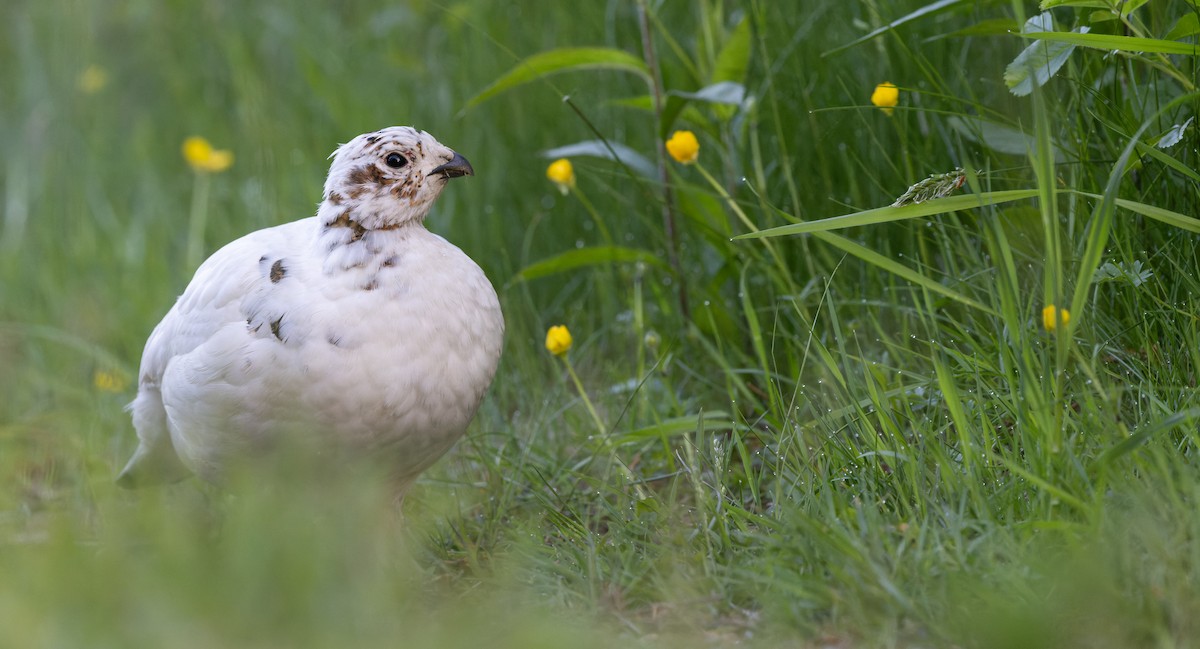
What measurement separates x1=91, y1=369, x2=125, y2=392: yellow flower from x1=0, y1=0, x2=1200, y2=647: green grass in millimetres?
32

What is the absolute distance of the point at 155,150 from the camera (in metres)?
6.36

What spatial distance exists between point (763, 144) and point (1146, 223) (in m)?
1.41

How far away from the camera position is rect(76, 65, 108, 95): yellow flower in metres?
6.61

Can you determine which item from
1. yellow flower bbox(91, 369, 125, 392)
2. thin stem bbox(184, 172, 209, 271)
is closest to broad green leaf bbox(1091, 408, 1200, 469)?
yellow flower bbox(91, 369, 125, 392)

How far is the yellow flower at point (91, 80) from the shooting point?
6.61 m

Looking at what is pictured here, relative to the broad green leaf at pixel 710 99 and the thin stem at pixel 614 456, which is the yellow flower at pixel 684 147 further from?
the thin stem at pixel 614 456

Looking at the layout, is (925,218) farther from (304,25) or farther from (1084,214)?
(304,25)

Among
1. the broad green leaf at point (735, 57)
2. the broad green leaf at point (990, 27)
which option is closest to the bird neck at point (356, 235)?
the broad green leaf at point (735, 57)

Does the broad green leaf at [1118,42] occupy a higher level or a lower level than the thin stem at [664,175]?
higher

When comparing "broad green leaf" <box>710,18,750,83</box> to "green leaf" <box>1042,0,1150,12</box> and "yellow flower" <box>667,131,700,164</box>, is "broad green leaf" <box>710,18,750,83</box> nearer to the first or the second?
"yellow flower" <box>667,131,700,164</box>

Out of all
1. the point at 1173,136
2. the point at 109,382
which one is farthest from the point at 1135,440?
the point at 109,382

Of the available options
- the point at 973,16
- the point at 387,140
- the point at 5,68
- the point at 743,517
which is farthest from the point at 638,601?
the point at 5,68

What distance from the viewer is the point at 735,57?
3.60m

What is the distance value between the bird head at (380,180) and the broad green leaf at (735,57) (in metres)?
1.03
